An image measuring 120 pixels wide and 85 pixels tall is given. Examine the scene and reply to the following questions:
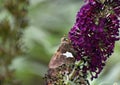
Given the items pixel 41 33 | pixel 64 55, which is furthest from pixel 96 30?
pixel 41 33

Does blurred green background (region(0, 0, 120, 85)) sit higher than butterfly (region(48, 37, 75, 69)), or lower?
higher

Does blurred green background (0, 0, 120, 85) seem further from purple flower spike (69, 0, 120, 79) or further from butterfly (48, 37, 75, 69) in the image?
purple flower spike (69, 0, 120, 79)

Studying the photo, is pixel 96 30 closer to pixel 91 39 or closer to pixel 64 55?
pixel 91 39

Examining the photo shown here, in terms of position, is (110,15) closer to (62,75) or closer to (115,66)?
(62,75)

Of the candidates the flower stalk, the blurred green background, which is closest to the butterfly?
the flower stalk

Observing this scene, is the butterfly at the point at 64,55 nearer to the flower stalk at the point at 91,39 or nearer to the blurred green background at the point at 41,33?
the flower stalk at the point at 91,39
